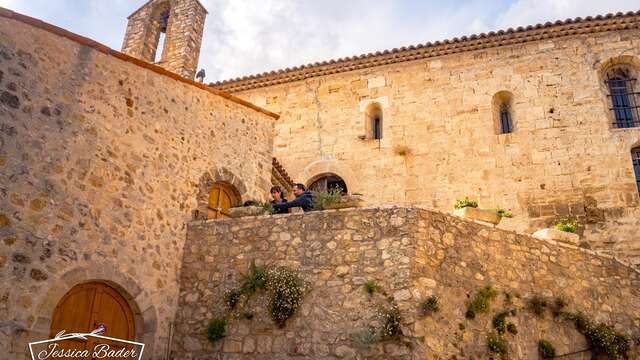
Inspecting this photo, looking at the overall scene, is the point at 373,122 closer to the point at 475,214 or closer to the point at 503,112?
the point at 503,112

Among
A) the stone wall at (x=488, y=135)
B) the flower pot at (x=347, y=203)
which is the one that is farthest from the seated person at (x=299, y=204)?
the stone wall at (x=488, y=135)

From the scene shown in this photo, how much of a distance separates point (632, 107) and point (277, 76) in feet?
32.0

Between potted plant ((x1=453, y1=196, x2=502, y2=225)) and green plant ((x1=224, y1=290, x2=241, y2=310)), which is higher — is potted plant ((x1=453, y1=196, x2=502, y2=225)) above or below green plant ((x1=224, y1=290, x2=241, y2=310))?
above

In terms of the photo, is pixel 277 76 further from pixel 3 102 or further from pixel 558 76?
pixel 3 102

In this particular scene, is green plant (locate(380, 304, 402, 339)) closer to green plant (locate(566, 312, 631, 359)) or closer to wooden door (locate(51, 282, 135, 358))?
green plant (locate(566, 312, 631, 359))

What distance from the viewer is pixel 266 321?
339 inches

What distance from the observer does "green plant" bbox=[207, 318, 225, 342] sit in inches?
344

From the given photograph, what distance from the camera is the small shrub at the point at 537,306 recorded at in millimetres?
8969

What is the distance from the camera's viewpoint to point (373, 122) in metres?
16.2

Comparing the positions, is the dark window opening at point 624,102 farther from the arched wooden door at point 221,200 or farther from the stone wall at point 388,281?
the arched wooden door at point 221,200

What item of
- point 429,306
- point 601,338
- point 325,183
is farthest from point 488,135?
point 429,306

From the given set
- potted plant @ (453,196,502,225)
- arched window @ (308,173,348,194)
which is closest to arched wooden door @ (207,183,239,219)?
potted plant @ (453,196,502,225)

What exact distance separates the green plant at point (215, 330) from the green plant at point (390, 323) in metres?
2.60
